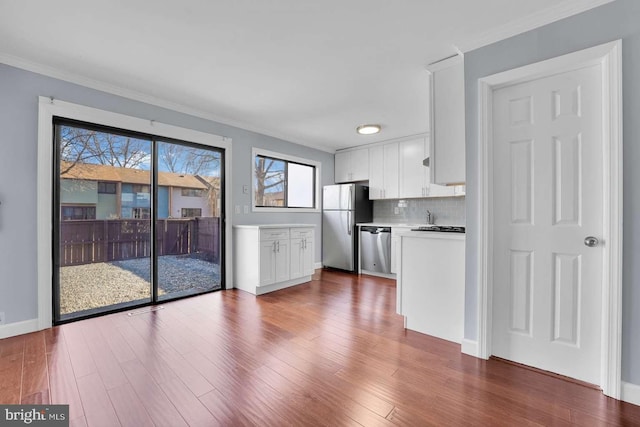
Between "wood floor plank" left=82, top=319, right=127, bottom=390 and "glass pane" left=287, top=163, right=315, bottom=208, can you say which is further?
"glass pane" left=287, top=163, right=315, bottom=208

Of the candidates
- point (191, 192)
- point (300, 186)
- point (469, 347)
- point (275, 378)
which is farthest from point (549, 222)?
point (300, 186)

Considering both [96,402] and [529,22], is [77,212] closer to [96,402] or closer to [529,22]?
[96,402]

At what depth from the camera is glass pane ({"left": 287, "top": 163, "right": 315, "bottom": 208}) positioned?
17.6 ft

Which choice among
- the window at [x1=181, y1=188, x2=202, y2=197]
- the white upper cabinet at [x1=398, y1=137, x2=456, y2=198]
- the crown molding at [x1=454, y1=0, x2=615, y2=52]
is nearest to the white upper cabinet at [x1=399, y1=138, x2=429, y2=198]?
the white upper cabinet at [x1=398, y1=137, x2=456, y2=198]

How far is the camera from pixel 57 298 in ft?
9.17

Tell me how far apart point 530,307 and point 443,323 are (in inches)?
27.3

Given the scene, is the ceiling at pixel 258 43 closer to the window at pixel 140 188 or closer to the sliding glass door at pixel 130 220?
the sliding glass door at pixel 130 220

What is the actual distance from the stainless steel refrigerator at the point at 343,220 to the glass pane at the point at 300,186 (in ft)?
1.00

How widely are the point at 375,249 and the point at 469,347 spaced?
9.42 ft

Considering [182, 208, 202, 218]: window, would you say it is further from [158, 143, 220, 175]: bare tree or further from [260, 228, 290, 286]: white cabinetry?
[260, 228, 290, 286]: white cabinetry

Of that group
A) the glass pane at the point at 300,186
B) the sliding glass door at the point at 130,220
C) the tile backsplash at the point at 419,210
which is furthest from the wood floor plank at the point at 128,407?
the tile backsplash at the point at 419,210

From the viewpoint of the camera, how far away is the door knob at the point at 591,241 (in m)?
1.81

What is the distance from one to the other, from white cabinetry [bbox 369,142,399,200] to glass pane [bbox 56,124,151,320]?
149 inches

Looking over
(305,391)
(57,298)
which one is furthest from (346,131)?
(57,298)
